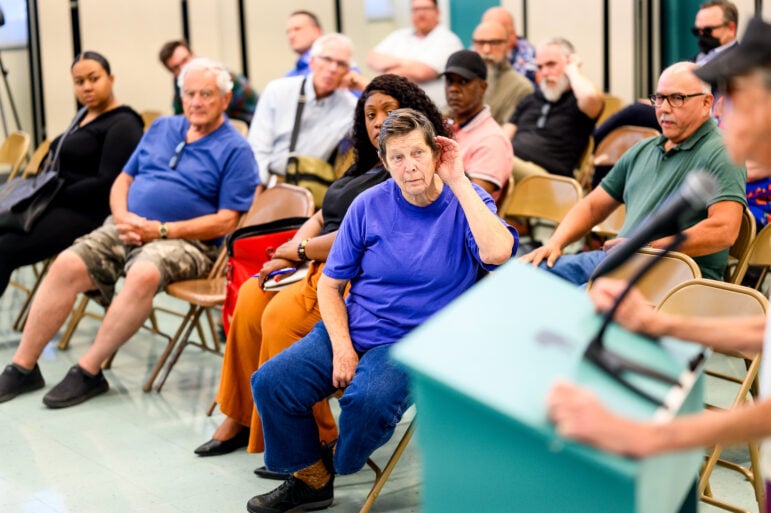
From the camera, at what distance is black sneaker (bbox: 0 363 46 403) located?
14.6ft

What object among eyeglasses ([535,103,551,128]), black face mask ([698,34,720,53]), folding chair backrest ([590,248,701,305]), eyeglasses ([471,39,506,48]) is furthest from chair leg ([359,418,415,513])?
eyeglasses ([471,39,506,48])

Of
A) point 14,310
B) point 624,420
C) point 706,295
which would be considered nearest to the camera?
point 624,420

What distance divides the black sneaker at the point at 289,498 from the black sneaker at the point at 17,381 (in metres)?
1.67

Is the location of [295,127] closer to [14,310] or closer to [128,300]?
[128,300]

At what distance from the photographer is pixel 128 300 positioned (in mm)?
4363

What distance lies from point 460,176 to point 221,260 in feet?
5.75

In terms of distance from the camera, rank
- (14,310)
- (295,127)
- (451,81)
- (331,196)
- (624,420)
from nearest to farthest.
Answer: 1. (624,420)
2. (331,196)
3. (451,81)
4. (295,127)
5. (14,310)

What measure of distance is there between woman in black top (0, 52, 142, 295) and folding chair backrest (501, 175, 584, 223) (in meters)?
1.86

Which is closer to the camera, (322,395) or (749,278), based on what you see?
(322,395)

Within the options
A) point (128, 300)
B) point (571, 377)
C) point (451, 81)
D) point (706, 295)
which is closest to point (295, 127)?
point (451, 81)

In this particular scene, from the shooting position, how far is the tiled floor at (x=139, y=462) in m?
3.37

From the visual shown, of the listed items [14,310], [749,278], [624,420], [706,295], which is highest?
[624,420]

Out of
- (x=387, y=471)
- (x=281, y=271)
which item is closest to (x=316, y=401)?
(x=387, y=471)

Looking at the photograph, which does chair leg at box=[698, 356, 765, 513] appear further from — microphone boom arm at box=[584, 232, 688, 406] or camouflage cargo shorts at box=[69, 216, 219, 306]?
camouflage cargo shorts at box=[69, 216, 219, 306]
